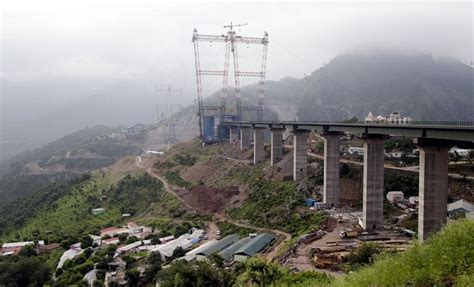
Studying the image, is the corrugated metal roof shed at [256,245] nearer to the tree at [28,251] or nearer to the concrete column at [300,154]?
the concrete column at [300,154]

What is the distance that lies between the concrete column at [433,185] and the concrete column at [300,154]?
25.6m

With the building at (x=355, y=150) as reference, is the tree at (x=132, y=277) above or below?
below

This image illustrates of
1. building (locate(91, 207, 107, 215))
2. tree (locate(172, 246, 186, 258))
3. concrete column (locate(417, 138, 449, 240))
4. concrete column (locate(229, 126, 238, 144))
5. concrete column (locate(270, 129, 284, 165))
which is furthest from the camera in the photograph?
concrete column (locate(229, 126, 238, 144))

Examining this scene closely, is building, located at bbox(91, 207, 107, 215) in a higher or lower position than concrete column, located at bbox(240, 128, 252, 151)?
lower

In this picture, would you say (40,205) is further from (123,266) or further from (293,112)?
(293,112)

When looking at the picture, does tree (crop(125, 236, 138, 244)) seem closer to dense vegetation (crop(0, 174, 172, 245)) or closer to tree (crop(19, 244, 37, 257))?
dense vegetation (crop(0, 174, 172, 245))

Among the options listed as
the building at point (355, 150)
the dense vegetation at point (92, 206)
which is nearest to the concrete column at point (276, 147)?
the building at point (355, 150)

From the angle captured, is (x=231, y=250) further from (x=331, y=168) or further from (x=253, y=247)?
(x=331, y=168)

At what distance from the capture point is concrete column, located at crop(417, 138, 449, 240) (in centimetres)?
2973

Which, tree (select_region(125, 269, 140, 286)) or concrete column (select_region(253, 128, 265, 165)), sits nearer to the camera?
tree (select_region(125, 269, 140, 286))

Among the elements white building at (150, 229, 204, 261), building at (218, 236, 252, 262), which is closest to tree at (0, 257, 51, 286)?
white building at (150, 229, 204, 261)

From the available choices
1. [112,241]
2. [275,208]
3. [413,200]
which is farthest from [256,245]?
[112,241]

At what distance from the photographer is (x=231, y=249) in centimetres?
3838

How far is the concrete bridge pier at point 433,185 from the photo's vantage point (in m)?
29.7
